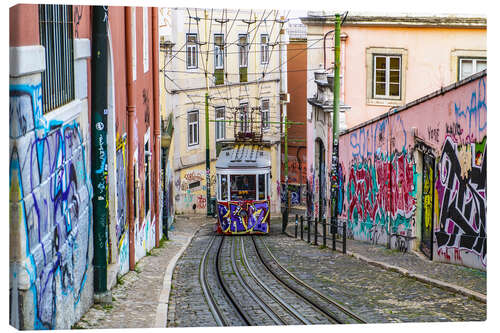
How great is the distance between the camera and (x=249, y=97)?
36.5 feet

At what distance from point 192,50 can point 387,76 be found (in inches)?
165

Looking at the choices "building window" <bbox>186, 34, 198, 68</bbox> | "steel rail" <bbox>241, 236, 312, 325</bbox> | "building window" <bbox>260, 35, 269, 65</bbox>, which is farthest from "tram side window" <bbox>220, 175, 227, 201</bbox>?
"building window" <bbox>260, 35, 269, 65</bbox>

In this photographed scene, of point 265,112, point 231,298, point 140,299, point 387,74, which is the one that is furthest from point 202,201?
point 140,299

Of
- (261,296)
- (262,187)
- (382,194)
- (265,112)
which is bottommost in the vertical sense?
(261,296)

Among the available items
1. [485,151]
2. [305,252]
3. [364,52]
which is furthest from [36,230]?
[364,52]

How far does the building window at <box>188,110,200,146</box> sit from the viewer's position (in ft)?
39.7

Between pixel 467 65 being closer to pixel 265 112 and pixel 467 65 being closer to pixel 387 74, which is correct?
pixel 387 74

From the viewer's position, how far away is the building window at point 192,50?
10180mm

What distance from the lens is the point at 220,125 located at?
1227cm

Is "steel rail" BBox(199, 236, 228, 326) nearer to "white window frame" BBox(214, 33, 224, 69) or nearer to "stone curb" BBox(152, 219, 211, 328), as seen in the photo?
"stone curb" BBox(152, 219, 211, 328)

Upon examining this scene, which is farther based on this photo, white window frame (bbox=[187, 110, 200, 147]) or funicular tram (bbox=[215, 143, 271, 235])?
funicular tram (bbox=[215, 143, 271, 235])

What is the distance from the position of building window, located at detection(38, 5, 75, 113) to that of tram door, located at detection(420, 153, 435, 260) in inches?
220

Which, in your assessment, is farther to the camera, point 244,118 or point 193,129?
point 193,129
